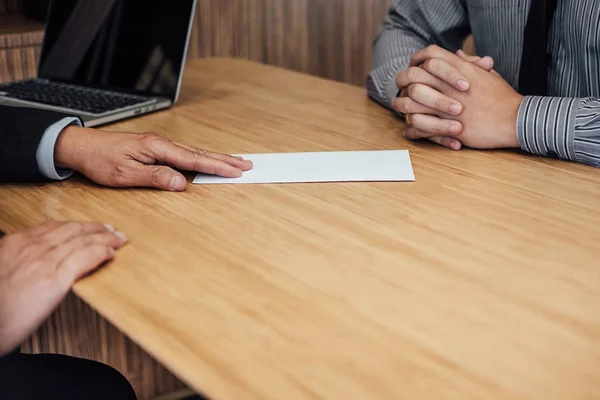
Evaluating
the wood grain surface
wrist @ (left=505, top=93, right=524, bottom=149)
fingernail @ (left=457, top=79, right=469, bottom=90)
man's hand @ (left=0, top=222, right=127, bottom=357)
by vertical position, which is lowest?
the wood grain surface

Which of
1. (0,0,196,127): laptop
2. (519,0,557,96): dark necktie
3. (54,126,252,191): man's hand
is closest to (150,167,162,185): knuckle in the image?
(54,126,252,191): man's hand

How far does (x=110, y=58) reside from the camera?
1.38 m

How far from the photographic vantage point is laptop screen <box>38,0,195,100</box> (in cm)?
131

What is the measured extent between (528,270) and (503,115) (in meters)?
0.41

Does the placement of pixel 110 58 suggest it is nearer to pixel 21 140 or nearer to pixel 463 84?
pixel 21 140

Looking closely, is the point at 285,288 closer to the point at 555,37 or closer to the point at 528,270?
the point at 528,270

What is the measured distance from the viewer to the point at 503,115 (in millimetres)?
→ 1026

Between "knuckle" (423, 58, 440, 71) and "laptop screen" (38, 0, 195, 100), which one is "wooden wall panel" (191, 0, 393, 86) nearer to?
"laptop screen" (38, 0, 195, 100)

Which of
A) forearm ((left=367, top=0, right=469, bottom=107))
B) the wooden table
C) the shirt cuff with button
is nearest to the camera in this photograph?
the wooden table

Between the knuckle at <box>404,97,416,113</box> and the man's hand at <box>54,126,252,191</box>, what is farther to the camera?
the knuckle at <box>404,97,416,113</box>

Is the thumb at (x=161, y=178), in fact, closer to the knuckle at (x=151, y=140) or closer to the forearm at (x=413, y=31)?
the knuckle at (x=151, y=140)

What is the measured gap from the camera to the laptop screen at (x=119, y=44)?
1.31m

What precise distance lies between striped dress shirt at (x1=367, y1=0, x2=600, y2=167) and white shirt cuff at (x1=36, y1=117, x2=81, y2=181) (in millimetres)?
575

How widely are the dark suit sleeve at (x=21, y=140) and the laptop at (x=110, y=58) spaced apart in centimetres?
21
